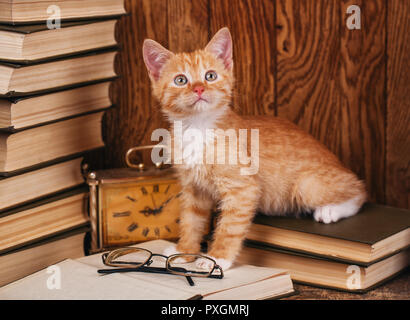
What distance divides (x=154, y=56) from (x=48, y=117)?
30 cm

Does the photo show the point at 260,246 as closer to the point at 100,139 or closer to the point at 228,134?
the point at 228,134

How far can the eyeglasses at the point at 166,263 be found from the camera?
1118 mm

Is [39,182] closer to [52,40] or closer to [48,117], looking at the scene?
[48,117]

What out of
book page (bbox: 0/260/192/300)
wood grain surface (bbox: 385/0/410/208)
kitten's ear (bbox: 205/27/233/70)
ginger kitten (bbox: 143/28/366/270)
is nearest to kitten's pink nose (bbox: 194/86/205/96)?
ginger kitten (bbox: 143/28/366/270)

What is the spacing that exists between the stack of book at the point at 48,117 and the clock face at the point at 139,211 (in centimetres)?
9

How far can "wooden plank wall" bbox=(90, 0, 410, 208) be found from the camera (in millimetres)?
1479

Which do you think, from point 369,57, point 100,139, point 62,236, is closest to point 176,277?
point 62,236

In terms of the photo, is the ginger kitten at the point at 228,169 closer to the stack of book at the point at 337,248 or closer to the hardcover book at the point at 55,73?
the stack of book at the point at 337,248

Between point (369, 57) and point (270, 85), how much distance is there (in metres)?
0.29

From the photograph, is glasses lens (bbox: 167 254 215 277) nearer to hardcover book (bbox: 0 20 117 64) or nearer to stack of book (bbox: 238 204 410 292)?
stack of book (bbox: 238 204 410 292)

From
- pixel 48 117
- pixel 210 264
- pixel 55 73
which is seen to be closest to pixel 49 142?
pixel 48 117

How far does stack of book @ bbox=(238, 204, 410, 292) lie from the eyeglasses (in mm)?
164
